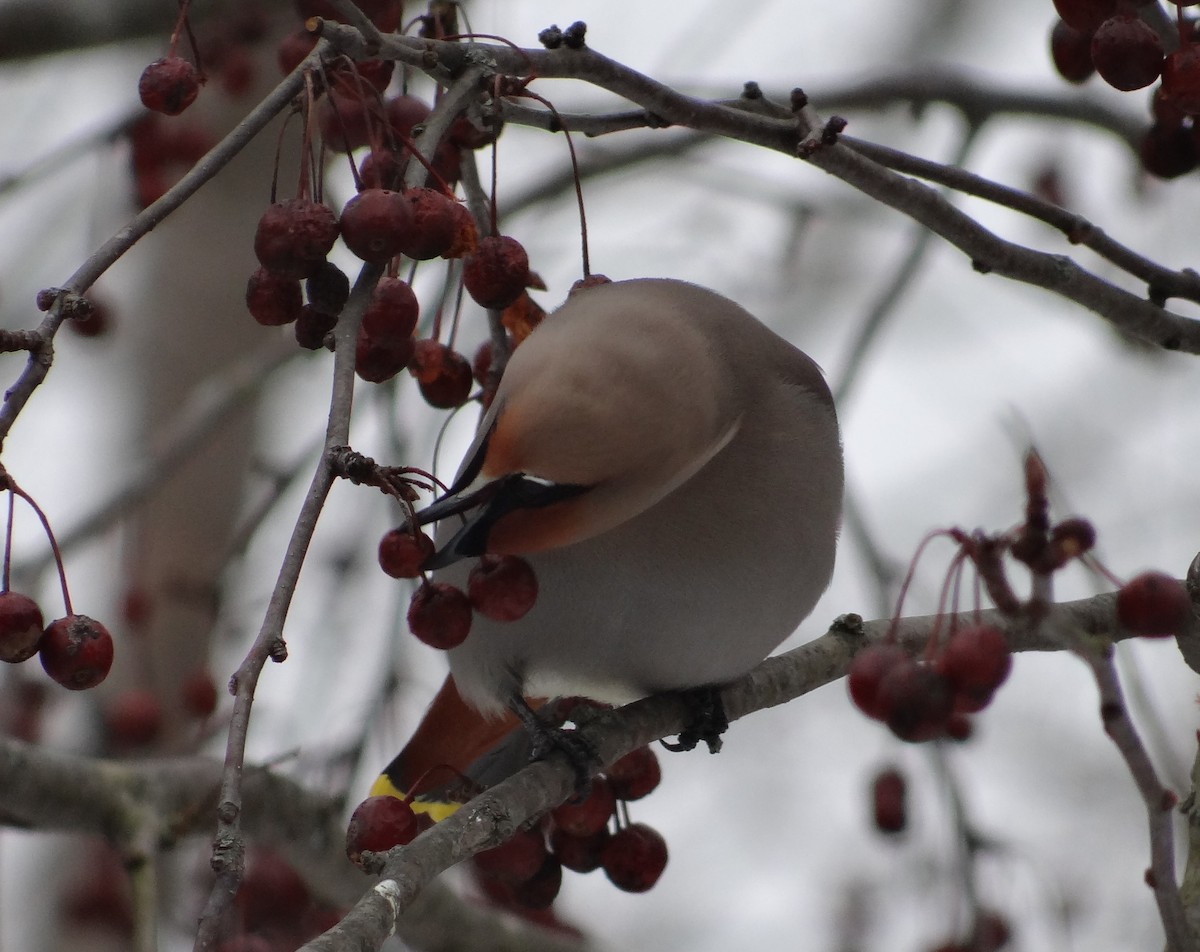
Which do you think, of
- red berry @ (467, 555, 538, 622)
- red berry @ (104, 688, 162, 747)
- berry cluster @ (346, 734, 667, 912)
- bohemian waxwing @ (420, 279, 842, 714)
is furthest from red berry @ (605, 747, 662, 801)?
red berry @ (104, 688, 162, 747)

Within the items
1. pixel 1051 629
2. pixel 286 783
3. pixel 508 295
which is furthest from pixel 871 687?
pixel 286 783

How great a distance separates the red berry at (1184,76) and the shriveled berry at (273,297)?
115 cm

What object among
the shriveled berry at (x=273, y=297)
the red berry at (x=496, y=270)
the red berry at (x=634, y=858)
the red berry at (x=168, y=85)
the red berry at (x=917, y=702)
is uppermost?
the red berry at (x=168, y=85)

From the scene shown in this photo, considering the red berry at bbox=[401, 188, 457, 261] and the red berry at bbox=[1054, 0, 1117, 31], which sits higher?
the red berry at bbox=[1054, 0, 1117, 31]

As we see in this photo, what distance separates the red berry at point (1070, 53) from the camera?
2.39 meters

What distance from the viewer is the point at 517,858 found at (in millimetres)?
2555

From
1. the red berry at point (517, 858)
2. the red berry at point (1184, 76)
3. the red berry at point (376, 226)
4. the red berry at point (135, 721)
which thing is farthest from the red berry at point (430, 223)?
the red berry at point (135, 721)

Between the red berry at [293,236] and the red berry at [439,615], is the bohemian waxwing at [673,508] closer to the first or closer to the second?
the red berry at [439,615]

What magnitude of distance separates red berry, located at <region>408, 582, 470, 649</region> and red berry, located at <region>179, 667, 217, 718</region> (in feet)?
5.36

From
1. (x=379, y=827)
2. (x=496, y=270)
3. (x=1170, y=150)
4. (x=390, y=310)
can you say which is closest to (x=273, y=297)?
(x=390, y=310)

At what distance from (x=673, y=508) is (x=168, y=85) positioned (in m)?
1.01

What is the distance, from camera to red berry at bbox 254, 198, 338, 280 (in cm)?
173

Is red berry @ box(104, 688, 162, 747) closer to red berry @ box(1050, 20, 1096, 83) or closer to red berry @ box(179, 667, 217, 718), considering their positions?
red berry @ box(179, 667, 217, 718)

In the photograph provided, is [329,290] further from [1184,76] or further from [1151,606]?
[1184,76]
